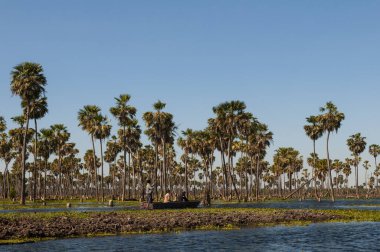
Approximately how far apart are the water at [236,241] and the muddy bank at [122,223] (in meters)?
2.39

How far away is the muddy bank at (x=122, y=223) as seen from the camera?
3058 centimetres

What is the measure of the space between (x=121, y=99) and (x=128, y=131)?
11.8 metres

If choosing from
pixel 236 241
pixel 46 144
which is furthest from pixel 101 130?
pixel 236 241

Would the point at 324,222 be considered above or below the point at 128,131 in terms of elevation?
below

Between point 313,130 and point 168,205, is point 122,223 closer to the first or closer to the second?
point 168,205

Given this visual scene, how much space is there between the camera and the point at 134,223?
3500cm

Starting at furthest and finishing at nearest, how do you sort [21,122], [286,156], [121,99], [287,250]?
[286,156] < [21,122] < [121,99] < [287,250]

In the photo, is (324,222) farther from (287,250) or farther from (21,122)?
(21,122)

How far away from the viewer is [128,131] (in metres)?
111

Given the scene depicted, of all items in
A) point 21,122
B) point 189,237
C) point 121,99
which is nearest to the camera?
point 189,237

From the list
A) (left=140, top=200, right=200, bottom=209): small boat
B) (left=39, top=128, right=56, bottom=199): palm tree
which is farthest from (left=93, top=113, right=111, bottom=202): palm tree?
(left=140, top=200, right=200, bottom=209): small boat

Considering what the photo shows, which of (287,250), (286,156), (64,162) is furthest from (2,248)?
(64,162)

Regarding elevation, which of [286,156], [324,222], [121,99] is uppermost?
[121,99]

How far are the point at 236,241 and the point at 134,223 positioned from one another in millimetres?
10195
